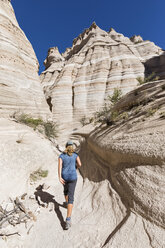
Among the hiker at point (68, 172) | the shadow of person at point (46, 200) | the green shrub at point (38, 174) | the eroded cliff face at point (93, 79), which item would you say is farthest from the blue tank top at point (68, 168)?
the eroded cliff face at point (93, 79)

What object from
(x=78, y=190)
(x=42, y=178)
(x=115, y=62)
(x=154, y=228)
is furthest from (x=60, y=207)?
(x=115, y=62)

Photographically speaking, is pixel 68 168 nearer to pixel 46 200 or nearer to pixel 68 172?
pixel 68 172

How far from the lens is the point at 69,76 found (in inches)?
728

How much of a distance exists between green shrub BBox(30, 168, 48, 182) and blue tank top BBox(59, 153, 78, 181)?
2.37 metres

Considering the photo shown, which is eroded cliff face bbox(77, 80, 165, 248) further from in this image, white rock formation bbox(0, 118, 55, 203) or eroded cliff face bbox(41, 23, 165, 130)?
eroded cliff face bbox(41, 23, 165, 130)

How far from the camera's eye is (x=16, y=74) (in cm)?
1051

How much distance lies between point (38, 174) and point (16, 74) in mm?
10341

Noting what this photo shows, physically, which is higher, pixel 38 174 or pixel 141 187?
pixel 141 187

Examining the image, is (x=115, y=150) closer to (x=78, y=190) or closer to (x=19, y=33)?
(x=78, y=190)

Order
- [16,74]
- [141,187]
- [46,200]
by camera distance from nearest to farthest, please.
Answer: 1. [141,187]
2. [46,200]
3. [16,74]

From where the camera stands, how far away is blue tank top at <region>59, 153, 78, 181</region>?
86.0 inches

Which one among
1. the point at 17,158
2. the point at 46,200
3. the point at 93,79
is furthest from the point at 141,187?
the point at 93,79

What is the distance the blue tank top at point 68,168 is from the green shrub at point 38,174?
2.37m

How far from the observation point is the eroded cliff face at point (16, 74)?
9555mm
